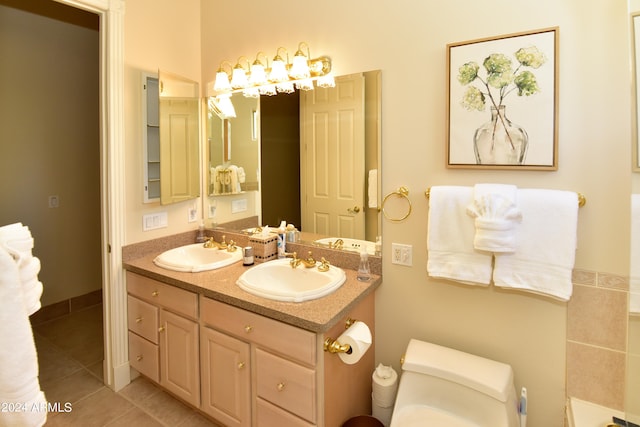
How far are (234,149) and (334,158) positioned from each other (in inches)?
33.7

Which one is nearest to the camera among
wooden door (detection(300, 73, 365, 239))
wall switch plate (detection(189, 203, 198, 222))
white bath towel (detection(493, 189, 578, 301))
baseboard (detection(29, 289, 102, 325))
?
white bath towel (detection(493, 189, 578, 301))

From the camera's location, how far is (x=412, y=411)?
1554 millimetres

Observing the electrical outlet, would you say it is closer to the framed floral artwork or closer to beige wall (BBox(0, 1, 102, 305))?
the framed floral artwork

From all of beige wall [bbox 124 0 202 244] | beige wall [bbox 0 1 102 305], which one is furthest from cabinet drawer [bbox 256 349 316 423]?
beige wall [bbox 0 1 102 305]

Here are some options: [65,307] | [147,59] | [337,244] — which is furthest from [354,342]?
[65,307]

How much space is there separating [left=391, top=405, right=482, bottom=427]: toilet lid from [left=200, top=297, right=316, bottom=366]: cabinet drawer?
468 millimetres

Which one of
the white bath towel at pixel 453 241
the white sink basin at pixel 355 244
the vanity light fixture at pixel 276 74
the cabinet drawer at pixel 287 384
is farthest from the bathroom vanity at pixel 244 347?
the vanity light fixture at pixel 276 74

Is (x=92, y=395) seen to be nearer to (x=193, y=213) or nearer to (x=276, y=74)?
(x=193, y=213)

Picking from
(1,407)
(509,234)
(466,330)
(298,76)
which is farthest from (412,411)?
(298,76)

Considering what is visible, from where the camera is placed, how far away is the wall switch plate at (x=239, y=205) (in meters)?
2.47

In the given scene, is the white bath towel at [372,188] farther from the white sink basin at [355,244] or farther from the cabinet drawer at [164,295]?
the cabinet drawer at [164,295]

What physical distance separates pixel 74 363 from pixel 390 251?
241 centimetres

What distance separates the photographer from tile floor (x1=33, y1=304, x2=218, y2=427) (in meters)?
1.98

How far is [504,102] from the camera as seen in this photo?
1513mm
